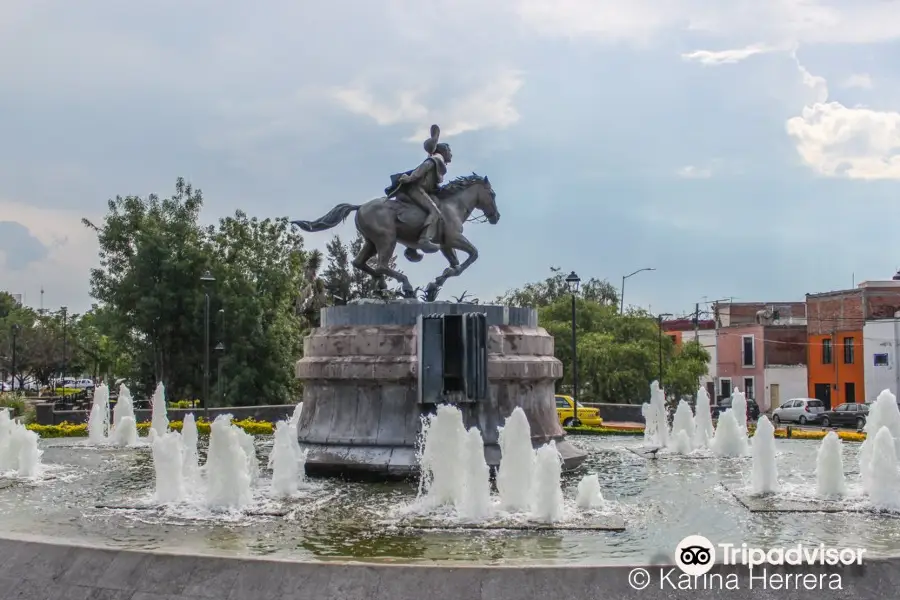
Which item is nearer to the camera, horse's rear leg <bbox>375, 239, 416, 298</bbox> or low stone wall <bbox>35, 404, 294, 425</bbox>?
horse's rear leg <bbox>375, 239, 416, 298</bbox>

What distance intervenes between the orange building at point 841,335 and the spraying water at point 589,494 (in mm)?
39093

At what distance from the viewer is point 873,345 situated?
144 feet

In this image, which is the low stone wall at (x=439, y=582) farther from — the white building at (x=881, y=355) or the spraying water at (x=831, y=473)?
the white building at (x=881, y=355)

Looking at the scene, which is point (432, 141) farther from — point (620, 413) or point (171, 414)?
point (620, 413)

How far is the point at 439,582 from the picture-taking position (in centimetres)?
614

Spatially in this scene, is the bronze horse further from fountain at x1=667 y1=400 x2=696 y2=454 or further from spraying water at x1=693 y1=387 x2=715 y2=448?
spraying water at x1=693 y1=387 x2=715 y2=448

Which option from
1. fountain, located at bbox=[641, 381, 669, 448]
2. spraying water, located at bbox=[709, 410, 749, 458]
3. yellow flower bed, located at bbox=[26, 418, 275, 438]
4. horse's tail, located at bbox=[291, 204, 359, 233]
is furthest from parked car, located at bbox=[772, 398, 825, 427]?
horse's tail, located at bbox=[291, 204, 359, 233]

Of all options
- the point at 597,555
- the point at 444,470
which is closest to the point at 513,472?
the point at 444,470

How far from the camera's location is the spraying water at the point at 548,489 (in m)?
8.84

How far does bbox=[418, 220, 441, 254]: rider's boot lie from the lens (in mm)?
13609

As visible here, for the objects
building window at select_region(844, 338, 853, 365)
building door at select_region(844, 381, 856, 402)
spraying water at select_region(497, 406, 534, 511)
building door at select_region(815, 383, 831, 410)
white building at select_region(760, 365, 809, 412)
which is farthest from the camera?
white building at select_region(760, 365, 809, 412)

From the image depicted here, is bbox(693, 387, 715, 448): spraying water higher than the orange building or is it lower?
lower

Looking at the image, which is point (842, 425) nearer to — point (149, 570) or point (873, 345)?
point (873, 345)

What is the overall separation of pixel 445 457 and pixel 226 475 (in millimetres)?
2215
